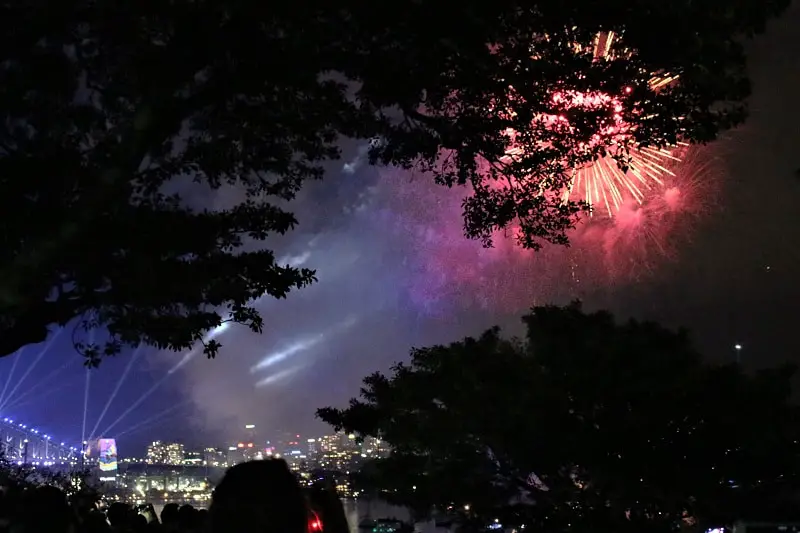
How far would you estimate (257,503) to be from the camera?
2.40 metres

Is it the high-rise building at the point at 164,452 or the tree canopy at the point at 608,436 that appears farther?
the high-rise building at the point at 164,452

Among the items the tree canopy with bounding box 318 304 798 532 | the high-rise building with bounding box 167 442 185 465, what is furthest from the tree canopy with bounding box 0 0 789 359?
the high-rise building with bounding box 167 442 185 465

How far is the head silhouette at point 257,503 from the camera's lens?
7.77 ft

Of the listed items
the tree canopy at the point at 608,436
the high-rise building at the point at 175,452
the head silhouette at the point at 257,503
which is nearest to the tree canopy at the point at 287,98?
the head silhouette at the point at 257,503

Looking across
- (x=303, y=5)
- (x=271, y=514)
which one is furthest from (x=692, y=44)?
(x=271, y=514)

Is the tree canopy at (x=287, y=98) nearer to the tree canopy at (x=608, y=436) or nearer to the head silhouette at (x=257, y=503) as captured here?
the head silhouette at (x=257, y=503)

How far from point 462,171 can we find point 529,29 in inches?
58.0

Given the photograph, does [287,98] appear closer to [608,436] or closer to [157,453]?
[608,436]

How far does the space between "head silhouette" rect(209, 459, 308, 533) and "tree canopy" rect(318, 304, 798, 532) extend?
9.09m

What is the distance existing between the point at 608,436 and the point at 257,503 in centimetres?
940

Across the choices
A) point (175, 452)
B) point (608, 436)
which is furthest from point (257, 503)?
point (175, 452)

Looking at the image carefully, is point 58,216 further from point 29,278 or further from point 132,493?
point 132,493

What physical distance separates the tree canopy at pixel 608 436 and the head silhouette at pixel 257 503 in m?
9.09

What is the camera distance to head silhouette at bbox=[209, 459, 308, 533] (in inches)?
93.3
